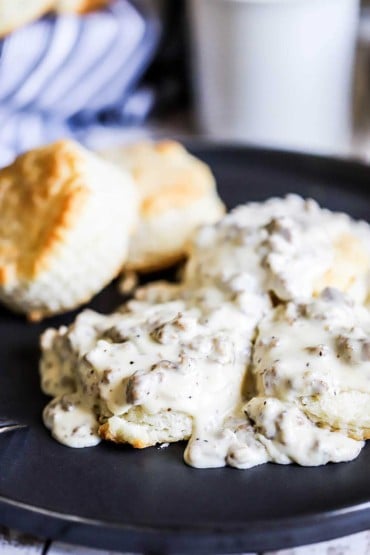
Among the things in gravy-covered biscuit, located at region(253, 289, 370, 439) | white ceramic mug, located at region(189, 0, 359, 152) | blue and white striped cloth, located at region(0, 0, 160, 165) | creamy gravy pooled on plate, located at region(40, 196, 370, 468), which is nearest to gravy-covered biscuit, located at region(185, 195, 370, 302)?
creamy gravy pooled on plate, located at region(40, 196, 370, 468)

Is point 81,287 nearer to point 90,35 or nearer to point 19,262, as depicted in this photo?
point 19,262

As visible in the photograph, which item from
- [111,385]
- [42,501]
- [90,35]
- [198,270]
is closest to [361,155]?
[90,35]

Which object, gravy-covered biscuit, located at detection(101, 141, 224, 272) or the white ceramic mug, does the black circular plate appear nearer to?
gravy-covered biscuit, located at detection(101, 141, 224, 272)

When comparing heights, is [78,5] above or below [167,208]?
above

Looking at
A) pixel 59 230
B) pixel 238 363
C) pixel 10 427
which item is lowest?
pixel 10 427

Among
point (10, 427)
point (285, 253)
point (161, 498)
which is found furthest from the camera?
point (285, 253)

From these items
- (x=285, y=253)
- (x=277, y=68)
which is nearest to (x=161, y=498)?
(x=285, y=253)

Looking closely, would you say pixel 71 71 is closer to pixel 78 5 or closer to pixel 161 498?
pixel 78 5
